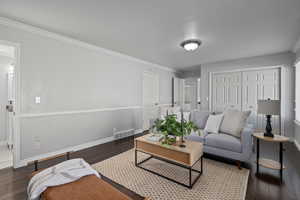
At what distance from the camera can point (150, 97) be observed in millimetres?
5234

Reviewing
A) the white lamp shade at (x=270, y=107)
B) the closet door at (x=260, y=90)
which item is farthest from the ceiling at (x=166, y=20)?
the white lamp shade at (x=270, y=107)

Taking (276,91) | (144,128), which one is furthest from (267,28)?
(144,128)

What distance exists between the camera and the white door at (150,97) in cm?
500

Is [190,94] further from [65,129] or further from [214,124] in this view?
[65,129]

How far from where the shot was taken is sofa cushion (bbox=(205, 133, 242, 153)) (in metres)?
2.44

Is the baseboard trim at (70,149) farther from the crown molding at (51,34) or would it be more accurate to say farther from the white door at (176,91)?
the white door at (176,91)

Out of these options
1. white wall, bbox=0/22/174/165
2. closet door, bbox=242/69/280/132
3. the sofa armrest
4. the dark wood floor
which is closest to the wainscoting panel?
white wall, bbox=0/22/174/165

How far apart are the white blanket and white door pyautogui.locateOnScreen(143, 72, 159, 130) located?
3501 millimetres

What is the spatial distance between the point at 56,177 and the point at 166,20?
252 centimetres

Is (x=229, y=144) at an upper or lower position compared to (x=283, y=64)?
lower

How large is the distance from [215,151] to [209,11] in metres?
2.38

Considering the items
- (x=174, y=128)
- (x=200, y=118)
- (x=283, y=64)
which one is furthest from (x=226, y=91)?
(x=174, y=128)

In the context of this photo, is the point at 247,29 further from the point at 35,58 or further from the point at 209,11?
the point at 35,58

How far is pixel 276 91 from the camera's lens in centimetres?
411
